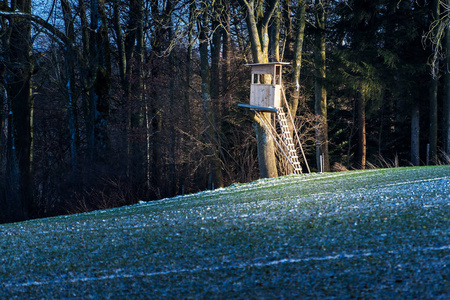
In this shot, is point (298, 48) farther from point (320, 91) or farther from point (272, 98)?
point (272, 98)

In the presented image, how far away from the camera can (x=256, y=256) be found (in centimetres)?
420

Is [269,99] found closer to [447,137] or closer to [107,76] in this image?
[107,76]

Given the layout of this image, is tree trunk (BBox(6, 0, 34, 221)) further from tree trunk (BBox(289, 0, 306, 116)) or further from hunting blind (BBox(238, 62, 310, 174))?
tree trunk (BBox(289, 0, 306, 116))

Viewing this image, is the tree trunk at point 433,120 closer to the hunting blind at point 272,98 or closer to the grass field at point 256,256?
the hunting blind at point 272,98

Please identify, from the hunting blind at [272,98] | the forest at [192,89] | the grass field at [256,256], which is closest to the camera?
the grass field at [256,256]

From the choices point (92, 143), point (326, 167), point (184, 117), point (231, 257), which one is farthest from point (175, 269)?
point (326, 167)

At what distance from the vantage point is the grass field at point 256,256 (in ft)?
11.3

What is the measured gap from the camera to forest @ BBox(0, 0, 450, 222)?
1914 cm

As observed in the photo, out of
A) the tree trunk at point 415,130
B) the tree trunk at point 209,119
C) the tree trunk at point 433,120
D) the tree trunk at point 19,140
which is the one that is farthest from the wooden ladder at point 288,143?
the tree trunk at point 19,140

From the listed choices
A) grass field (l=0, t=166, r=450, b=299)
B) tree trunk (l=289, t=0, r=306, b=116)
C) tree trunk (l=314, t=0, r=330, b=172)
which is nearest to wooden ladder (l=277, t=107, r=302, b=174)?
tree trunk (l=289, t=0, r=306, b=116)

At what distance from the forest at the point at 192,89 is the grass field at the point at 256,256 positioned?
1303 centimetres

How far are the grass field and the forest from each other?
1303cm

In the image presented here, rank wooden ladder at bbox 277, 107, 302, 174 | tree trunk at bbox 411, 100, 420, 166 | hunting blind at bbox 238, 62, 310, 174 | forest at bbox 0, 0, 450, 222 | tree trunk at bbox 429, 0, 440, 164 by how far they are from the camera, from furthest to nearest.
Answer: tree trunk at bbox 411, 100, 420, 166
tree trunk at bbox 429, 0, 440, 164
forest at bbox 0, 0, 450, 222
wooden ladder at bbox 277, 107, 302, 174
hunting blind at bbox 238, 62, 310, 174

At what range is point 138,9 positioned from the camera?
81.9 ft
